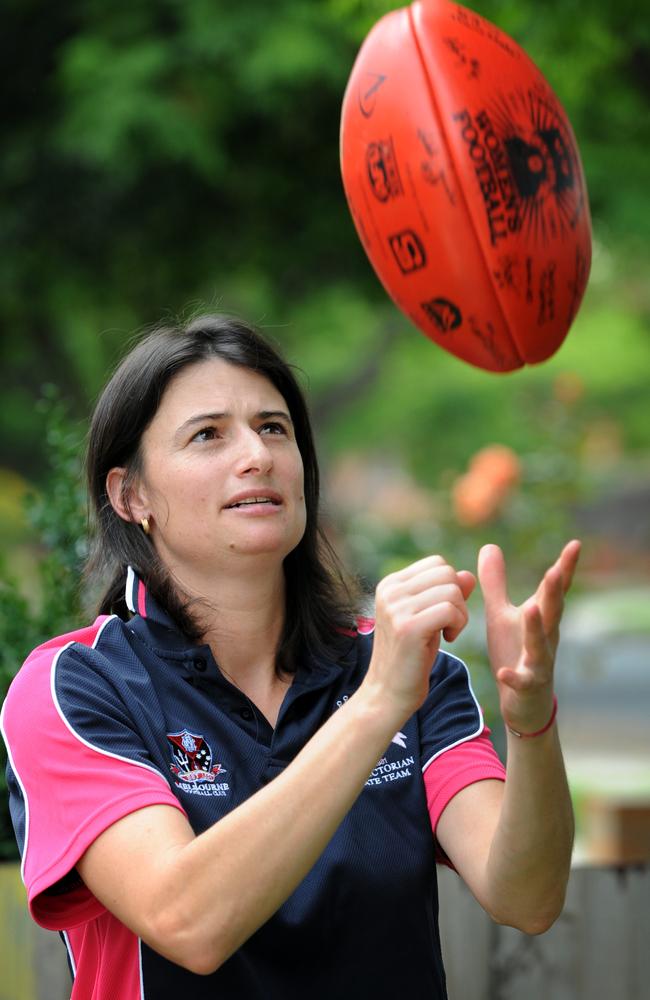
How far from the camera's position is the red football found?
2.61 m

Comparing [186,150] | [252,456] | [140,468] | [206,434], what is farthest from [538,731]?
[186,150]

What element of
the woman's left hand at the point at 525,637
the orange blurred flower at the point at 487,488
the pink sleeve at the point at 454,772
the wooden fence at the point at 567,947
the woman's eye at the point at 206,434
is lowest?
the wooden fence at the point at 567,947

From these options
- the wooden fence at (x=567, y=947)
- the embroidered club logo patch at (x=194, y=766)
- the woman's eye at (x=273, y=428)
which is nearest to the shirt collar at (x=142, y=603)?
the embroidered club logo patch at (x=194, y=766)

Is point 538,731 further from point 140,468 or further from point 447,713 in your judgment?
point 140,468

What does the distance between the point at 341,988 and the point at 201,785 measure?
38 cm

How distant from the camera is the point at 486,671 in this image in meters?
6.24

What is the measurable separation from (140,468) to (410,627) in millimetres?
790

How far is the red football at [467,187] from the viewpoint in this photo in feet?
8.57

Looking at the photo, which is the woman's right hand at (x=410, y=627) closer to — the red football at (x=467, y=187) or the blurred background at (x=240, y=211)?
the red football at (x=467, y=187)

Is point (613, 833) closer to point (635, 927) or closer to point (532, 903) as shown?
point (635, 927)

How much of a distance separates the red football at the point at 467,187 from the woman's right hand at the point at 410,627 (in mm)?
890

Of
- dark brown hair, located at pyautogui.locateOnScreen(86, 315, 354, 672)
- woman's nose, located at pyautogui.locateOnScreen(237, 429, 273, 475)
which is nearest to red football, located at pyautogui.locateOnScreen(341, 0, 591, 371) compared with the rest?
dark brown hair, located at pyautogui.locateOnScreen(86, 315, 354, 672)

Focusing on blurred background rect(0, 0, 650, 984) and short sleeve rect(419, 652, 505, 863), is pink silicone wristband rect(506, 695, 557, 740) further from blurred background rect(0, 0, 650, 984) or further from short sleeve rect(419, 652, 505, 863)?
blurred background rect(0, 0, 650, 984)

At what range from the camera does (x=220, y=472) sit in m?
2.35
